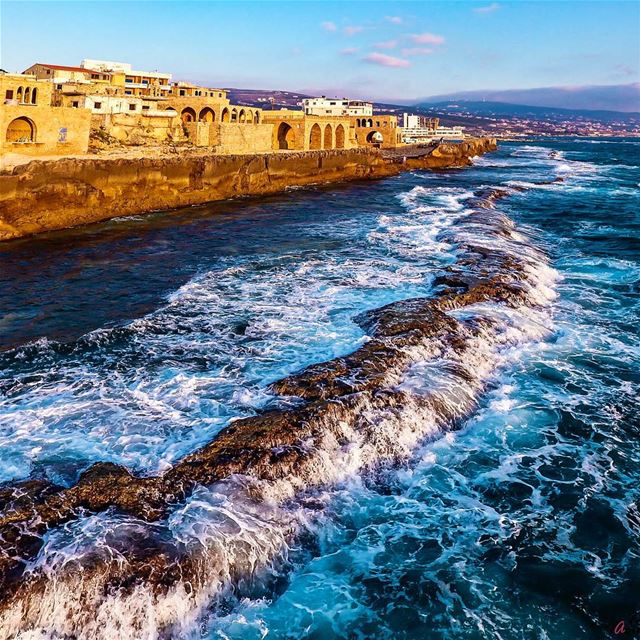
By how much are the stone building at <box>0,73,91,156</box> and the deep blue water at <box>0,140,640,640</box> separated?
20.1ft

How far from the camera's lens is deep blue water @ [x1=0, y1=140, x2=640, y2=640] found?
571 cm

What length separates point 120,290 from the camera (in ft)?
50.2

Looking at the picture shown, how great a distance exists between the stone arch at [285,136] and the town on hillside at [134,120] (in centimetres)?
10

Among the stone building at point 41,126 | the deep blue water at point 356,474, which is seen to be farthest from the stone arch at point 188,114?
the deep blue water at point 356,474

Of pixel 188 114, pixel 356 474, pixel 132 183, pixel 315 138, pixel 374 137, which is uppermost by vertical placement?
pixel 374 137

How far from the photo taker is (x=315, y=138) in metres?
50.0

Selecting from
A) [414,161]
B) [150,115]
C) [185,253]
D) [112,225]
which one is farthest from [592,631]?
[414,161]

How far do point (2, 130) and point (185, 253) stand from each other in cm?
1033

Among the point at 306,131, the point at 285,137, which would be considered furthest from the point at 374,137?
the point at 306,131

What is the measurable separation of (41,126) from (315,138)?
97.5 ft

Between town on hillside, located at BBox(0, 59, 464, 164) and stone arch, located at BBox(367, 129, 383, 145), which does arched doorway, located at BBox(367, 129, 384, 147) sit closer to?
stone arch, located at BBox(367, 129, 383, 145)

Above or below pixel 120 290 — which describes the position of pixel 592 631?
below

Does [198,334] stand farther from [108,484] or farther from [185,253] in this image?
[185,253]

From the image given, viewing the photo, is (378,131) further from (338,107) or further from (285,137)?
(338,107)
